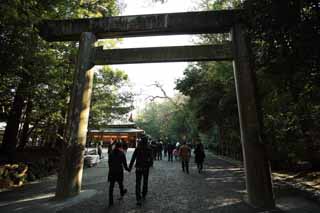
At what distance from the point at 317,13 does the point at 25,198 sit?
327 inches

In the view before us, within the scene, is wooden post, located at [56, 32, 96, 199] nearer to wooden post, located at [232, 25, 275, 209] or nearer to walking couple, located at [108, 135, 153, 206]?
walking couple, located at [108, 135, 153, 206]

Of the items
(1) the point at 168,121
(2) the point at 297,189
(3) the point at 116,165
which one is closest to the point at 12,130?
(3) the point at 116,165

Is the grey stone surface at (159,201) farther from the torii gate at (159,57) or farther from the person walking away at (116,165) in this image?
the person walking away at (116,165)

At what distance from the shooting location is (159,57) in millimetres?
5730

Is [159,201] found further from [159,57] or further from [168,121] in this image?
[168,121]

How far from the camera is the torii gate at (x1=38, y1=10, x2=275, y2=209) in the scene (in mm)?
4926

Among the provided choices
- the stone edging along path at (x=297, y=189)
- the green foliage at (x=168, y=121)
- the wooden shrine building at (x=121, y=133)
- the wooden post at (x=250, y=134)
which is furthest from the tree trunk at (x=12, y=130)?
the wooden shrine building at (x=121, y=133)

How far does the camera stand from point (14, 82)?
736 centimetres

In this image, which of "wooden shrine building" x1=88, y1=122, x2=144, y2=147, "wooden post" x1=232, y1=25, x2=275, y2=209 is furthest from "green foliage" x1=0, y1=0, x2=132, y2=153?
"wooden shrine building" x1=88, y1=122, x2=144, y2=147

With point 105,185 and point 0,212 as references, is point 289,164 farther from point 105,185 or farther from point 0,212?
point 0,212

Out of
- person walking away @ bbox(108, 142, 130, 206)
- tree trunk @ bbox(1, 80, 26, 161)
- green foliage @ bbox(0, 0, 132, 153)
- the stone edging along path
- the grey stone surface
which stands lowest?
the grey stone surface

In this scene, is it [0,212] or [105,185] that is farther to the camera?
[105,185]

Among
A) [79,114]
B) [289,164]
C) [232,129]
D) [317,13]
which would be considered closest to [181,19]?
[317,13]

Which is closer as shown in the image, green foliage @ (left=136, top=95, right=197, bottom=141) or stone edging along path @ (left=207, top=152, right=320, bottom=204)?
stone edging along path @ (left=207, top=152, right=320, bottom=204)
